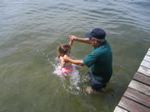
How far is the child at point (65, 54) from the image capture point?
4.47 meters

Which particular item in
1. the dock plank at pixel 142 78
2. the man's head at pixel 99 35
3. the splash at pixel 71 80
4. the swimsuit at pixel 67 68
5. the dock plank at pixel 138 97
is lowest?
the splash at pixel 71 80

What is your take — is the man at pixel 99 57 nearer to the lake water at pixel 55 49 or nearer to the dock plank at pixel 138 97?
the dock plank at pixel 138 97

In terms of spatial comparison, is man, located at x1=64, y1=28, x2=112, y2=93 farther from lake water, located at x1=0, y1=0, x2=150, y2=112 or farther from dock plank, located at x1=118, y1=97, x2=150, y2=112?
lake water, located at x1=0, y1=0, x2=150, y2=112

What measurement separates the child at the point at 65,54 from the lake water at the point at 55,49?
0.42m

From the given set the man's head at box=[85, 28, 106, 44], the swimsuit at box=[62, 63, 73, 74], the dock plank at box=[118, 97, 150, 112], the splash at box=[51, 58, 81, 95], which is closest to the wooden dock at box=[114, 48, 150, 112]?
the dock plank at box=[118, 97, 150, 112]

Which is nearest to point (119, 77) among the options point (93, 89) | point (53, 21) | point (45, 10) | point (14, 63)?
point (93, 89)

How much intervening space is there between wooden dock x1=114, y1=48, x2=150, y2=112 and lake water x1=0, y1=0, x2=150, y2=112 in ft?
2.71

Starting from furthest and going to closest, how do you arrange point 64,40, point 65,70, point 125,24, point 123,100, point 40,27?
point 125,24 → point 40,27 → point 64,40 → point 65,70 → point 123,100

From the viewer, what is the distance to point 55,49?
6656 mm

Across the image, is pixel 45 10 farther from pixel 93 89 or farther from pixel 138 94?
pixel 138 94

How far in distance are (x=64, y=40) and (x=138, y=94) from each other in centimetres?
455

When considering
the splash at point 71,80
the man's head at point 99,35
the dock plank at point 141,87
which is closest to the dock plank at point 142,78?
the dock plank at point 141,87

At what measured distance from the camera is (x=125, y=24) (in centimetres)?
905

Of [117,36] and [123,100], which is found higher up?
[123,100]
